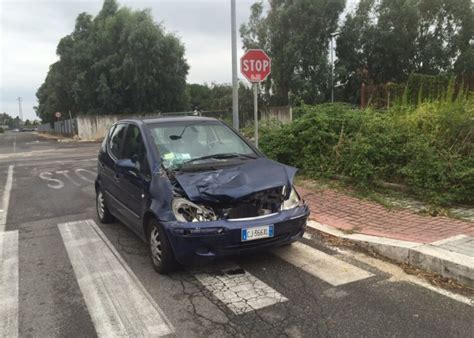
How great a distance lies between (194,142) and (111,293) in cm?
214

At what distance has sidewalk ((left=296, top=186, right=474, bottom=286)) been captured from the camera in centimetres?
442

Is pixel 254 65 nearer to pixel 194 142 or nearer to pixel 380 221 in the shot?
pixel 194 142

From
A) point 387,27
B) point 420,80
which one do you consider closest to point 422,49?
point 387,27

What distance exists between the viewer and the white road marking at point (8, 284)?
3697 millimetres

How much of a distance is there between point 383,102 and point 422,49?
19529 mm

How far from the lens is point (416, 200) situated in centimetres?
695

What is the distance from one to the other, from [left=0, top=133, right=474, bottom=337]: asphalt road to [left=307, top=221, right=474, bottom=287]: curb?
24 centimetres

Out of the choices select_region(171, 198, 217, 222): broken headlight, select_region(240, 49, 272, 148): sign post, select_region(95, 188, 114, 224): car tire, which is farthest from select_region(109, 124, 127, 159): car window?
select_region(240, 49, 272, 148): sign post

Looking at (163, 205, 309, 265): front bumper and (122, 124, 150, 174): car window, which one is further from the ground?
(122, 124, 150, 174): car window

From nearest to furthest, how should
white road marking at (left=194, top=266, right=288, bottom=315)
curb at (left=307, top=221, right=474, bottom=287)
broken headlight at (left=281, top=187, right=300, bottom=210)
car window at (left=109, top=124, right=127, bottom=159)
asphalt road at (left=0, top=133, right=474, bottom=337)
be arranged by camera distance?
asphalt road at (left=0, top=133, right=474, bottom=337) < white road marking at (left=194, top=266, right=288, bottom=315) < curb at (left=307, top=221, right=474, bottom=287) < broken headlight at (left=281, top=187, right=300, bottom=210) < car window at (left=109, top=124, right=127, bottom=159)

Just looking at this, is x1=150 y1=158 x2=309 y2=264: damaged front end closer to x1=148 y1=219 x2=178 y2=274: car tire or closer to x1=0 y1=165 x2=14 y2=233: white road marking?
x1=148 y1=219 x2=178 y2=274: car tire

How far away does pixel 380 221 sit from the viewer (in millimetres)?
6066

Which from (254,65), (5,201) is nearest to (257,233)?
(254,65)

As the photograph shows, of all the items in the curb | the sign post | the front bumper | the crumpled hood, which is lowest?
the curb
